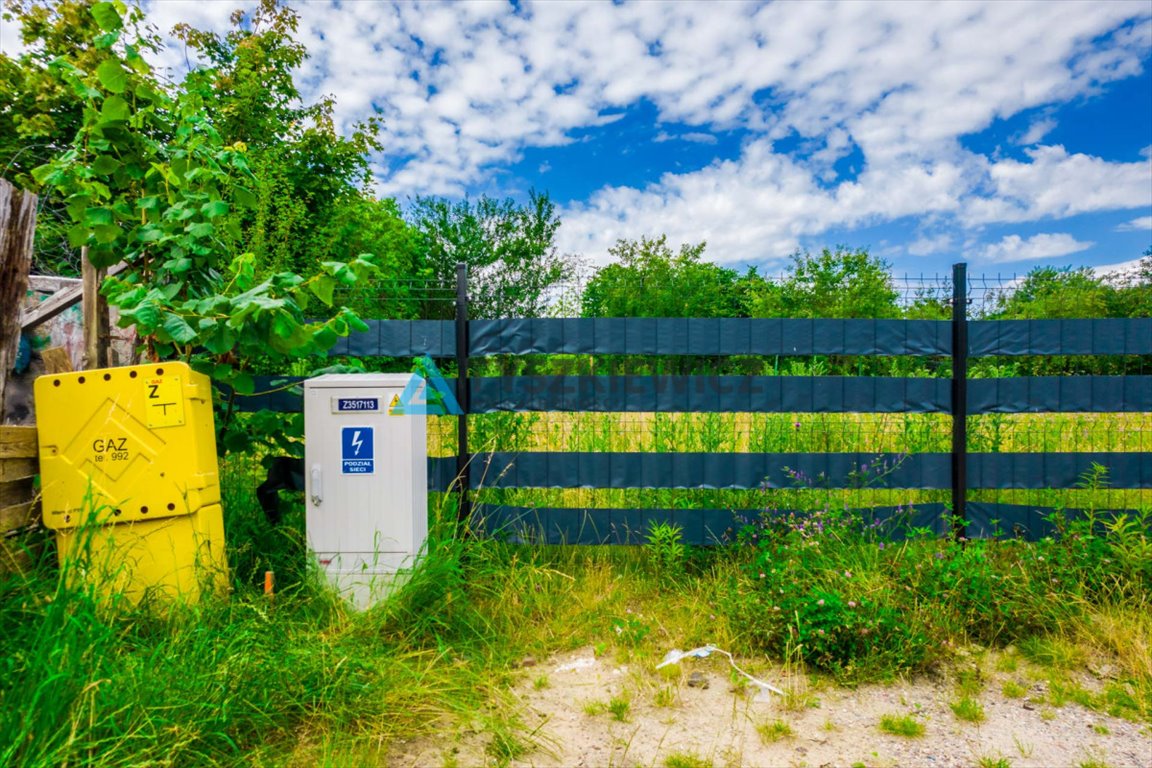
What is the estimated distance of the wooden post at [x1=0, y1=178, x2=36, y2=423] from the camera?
3219mm

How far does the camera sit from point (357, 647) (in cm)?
286

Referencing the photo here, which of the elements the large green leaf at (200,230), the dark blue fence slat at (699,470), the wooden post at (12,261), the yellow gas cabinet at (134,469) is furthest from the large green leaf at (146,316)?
the dark blue fence slat at (699,470)

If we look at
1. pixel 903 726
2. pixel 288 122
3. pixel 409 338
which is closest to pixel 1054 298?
pixel 903 726

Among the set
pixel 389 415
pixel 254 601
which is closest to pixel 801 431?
pixel 389 415

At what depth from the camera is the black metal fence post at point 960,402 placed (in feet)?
13.6

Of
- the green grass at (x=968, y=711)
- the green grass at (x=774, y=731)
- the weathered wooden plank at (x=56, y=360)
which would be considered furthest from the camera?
the weathered wooden plank at (x=56, y=360)

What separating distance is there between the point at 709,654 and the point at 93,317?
4124mm

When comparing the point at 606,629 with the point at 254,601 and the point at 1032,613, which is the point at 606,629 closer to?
the point at 254,601

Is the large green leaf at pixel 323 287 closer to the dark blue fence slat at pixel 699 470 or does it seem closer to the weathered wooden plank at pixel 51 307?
the dark blue fence slat at pixel 699 470

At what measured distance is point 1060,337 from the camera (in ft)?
13.7

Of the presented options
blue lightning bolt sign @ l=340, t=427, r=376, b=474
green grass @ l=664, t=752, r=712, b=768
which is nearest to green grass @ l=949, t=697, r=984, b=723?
green grass @ l=664, t=752, r=712, b=768

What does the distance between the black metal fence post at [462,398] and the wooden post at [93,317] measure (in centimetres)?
213

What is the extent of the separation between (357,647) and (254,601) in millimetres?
702

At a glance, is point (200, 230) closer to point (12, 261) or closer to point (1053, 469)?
point (12, 261)
